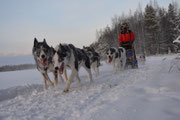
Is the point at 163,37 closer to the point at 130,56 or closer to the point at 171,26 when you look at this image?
the point at 171,26

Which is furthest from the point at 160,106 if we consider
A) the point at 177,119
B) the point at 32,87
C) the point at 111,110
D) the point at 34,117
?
the point at 32,87

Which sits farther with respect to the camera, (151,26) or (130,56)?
(151,26)

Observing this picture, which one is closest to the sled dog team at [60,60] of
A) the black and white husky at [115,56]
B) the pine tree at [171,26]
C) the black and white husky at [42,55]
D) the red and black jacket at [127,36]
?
the black and white husky at [42,55]

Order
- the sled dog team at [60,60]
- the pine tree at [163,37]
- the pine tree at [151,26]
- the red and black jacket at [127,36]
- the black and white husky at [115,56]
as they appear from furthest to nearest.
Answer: the pine tree at [163,37]
the pine tree at [151,26]
the red and black jacket at [127,36]
the black and white husky at [115,56]
the sled dog team at [60,60]

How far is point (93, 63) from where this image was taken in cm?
739

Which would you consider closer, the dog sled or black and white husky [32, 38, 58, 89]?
black and white husky [32, 38, 58, 89]

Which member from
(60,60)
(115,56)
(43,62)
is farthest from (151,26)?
(60,60)

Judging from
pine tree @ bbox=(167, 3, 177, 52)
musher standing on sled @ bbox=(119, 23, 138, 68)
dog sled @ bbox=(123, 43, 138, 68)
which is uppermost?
pine tree @ bbox=(167, 3, 177, 52)

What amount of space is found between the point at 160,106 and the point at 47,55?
3.61 meters

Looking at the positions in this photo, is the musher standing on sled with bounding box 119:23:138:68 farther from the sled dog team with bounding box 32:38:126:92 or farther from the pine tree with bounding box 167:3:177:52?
the pine tree with bounding box 167:3:177:52

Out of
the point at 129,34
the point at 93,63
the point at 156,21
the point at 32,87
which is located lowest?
the point at 32,87

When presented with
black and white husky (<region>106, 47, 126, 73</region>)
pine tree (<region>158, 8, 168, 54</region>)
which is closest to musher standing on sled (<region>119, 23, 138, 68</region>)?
black and white husky (<region>106, 47, 126, 73</region>)

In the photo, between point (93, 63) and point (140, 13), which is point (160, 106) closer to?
point (93, 63)

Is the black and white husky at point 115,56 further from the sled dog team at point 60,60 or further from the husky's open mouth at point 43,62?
the husky's open mouth at point 43,62
